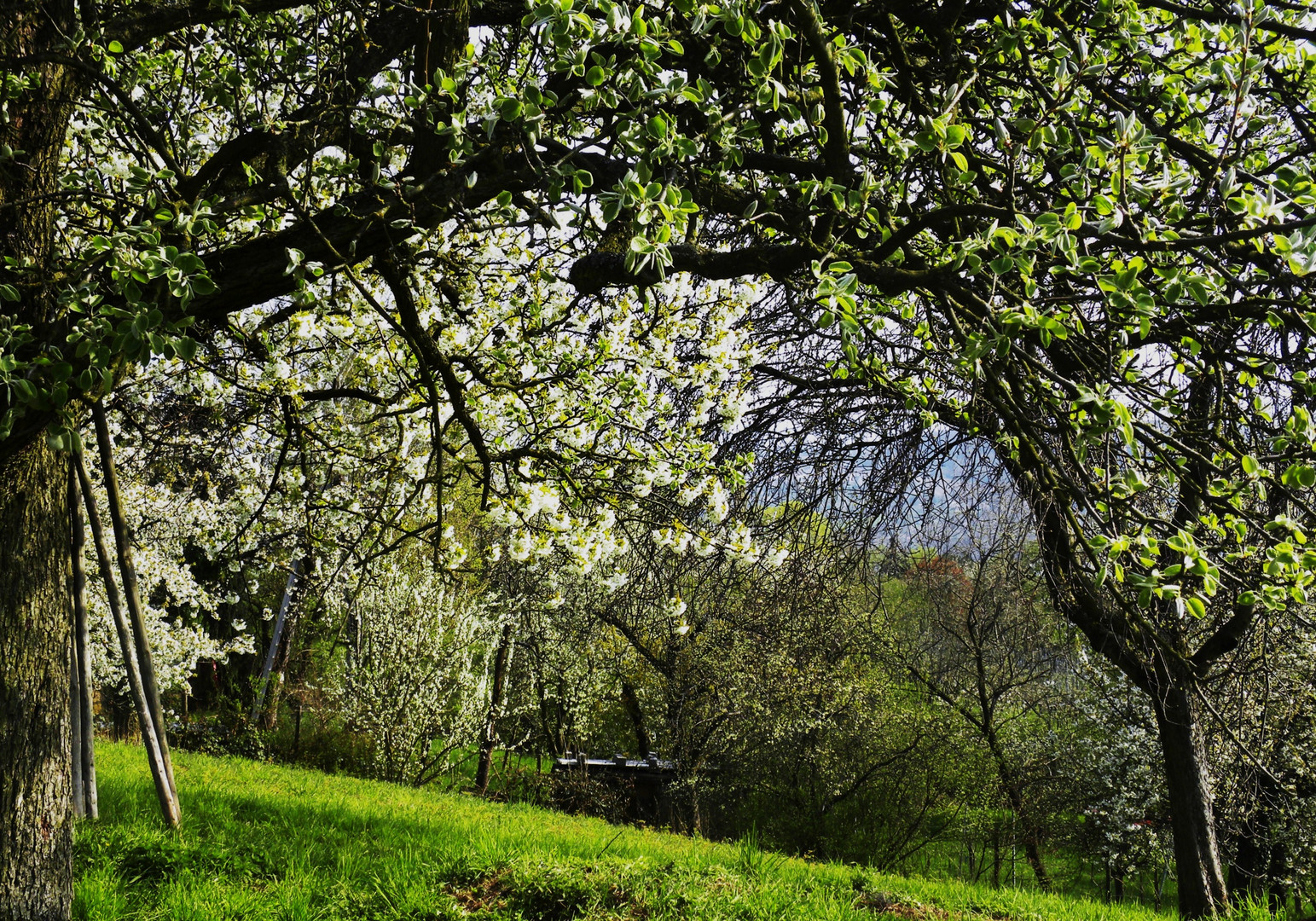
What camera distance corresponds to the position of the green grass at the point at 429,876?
367cm

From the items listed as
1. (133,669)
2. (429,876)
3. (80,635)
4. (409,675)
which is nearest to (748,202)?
(133,669)

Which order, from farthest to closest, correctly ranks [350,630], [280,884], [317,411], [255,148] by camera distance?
1. [350,630]
2. [317,411]
3. [280,884]
4. [255,148]

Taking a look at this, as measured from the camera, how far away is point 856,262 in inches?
87.9

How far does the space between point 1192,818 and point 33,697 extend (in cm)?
680

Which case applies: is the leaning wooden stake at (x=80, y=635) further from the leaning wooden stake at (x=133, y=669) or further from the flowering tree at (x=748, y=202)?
the flowering tree at (x=748, y=202)

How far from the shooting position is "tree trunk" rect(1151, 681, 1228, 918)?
569 centimetres

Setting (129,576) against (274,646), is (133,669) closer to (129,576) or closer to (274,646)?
(129,576)

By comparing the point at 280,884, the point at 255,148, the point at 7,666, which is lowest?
the point at 280,884

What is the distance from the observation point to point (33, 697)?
2740 mm

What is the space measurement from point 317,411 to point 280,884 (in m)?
3.13

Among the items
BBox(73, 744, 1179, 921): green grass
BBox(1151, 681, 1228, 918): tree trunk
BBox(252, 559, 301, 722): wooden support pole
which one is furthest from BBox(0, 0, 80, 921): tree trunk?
BBox(252, 559, 301, 722): wooden support pole

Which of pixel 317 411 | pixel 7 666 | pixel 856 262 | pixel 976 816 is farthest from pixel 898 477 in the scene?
pixel 976 816

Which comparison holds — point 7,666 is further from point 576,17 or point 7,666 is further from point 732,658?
point 732,658

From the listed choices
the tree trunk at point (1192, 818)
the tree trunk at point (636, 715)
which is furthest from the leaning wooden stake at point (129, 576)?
the tree trunk at point (636, 715)
